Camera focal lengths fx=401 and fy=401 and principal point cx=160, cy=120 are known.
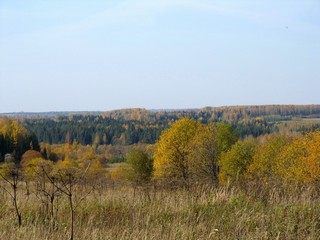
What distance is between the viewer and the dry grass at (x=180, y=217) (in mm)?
5059

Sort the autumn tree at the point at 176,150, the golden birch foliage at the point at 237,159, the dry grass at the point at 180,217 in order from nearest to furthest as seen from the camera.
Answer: the dry grass at the point at 180,217
the golden birch foliage at the point at 237,159
the autumn tree at the point at 176,150

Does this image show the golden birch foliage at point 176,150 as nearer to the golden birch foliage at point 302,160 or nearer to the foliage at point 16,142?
the golden birch foliage at point 302,160

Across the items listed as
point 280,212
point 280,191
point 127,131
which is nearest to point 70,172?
point 280,212

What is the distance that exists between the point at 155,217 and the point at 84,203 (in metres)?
1.53

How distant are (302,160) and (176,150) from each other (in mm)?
13190

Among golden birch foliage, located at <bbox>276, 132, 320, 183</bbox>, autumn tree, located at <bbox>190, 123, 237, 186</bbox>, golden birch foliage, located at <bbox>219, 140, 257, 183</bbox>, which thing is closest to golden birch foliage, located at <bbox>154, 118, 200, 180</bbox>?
autumn tree, located at <bbox>190, 123, 237, 186</bbox>

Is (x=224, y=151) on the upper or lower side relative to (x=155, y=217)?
lower

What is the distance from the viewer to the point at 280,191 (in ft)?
24.8

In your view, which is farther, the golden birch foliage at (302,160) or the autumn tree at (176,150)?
the autumn tree at (176,150)

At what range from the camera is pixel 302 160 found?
39.6 m

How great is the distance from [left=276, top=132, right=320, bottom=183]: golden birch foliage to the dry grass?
1198 inches

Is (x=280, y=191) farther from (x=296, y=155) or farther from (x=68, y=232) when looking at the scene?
(x=296, y=155)

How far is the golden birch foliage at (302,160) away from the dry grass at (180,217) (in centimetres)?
3044

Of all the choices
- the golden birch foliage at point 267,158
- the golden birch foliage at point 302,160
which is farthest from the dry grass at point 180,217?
the golden birch foliage at point 267,158
